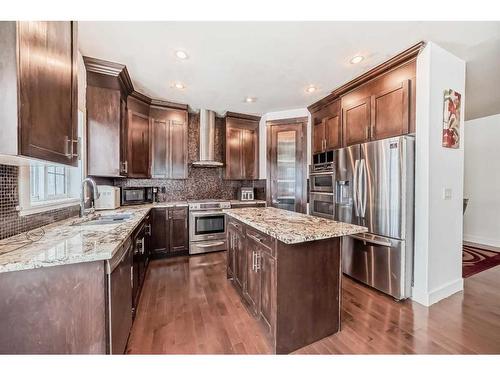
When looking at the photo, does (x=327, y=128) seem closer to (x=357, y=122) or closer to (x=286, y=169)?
(x=357, y=122)

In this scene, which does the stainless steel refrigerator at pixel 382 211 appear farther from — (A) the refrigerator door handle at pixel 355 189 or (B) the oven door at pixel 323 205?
(B) the oven door at pixel 323 205

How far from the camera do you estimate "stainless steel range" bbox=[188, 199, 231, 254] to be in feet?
11.6

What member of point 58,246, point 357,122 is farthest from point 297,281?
point 357,122

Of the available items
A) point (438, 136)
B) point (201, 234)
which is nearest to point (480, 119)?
point (438, 136)

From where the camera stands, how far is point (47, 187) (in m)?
1.94

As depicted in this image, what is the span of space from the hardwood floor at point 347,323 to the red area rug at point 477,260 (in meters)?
0.35

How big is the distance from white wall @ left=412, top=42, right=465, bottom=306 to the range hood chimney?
10.1 ft

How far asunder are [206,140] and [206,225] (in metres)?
1.61

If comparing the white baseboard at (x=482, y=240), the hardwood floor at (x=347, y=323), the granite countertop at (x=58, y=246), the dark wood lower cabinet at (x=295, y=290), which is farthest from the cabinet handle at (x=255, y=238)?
the white baseboard at (x=482, y=240)

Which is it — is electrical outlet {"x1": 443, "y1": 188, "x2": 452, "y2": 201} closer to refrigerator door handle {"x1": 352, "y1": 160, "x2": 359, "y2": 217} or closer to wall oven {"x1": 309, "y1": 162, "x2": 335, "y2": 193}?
refrigerator door handle {"x1": 352, "y1": 160, "x2": 359, "y2": 217}

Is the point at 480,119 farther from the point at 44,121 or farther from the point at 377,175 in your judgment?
the point at 44,121

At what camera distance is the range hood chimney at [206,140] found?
3.96 m

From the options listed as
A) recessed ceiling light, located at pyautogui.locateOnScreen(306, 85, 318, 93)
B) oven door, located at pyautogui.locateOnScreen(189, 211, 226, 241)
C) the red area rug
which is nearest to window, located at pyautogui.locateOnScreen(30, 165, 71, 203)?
oven door, located at pyautogui.locateOnScreen(189, 211, 226, 241)
